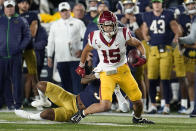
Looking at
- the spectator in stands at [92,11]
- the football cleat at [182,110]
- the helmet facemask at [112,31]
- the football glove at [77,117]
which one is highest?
the spectator in stands at [92,11]

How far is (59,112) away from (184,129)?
4.91 feet

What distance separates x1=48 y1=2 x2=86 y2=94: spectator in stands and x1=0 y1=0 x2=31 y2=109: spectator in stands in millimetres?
554

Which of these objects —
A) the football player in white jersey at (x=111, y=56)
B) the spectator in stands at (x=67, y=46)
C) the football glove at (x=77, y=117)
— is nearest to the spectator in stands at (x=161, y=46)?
the spectator in stands at (x=67, y=46)

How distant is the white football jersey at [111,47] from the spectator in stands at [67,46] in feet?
10.4

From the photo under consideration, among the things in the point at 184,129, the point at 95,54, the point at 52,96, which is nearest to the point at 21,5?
the point at 95,54

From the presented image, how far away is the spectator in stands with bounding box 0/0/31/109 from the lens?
1130 centimetres

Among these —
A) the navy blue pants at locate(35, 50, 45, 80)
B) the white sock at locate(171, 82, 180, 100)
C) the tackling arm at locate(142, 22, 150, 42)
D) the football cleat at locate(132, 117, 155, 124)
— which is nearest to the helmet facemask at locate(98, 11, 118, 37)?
the football cleat at locate(132, 117, 155, 124)

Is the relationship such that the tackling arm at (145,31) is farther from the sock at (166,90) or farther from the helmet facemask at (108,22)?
the helmet facemask at (108,22)

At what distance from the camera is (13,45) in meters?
11.3

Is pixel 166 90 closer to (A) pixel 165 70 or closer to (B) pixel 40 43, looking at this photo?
(A) pixel 165 70

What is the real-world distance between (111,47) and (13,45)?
3299 millimetres

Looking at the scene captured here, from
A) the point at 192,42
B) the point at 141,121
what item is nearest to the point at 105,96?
the point at 141,121

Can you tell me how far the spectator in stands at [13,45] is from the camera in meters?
11.3

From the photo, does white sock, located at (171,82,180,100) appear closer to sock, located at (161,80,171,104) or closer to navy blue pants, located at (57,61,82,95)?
sock, located at (161,80,171,104)
